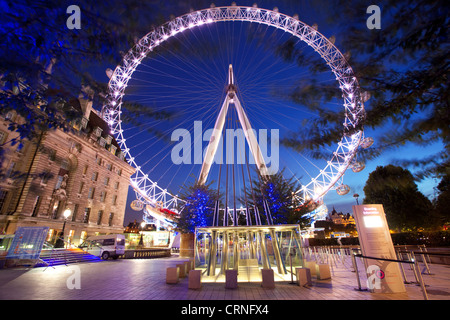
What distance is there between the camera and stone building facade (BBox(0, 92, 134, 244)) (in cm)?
2583

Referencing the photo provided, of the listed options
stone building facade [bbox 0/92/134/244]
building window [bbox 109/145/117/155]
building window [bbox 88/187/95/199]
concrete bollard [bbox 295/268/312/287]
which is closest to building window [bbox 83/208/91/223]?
stone building facade [bbox 0/92/134/244]

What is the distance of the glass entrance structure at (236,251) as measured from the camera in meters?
12.4

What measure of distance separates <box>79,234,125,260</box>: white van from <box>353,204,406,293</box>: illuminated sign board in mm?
26565

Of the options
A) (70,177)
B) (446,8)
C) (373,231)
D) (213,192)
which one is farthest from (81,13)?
(70,177)

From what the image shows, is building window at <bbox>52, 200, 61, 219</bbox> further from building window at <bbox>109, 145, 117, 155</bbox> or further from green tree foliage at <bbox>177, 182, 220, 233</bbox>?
green tree foliage at <bbox>177, 182, 220, 233</bbox>

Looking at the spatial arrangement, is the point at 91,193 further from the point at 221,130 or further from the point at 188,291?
the point at 188,291

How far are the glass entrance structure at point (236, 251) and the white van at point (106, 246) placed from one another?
16918mm

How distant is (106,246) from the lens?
26438 millimetres

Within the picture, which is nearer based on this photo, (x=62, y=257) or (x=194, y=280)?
(x=194, y=280)

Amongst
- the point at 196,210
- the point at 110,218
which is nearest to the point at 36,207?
the point at 110,218

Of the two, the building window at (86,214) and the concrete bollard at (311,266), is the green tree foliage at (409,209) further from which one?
the building window at (86,214)

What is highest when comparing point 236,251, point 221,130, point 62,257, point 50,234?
point 221,130

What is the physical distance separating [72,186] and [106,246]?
42.8 ft
